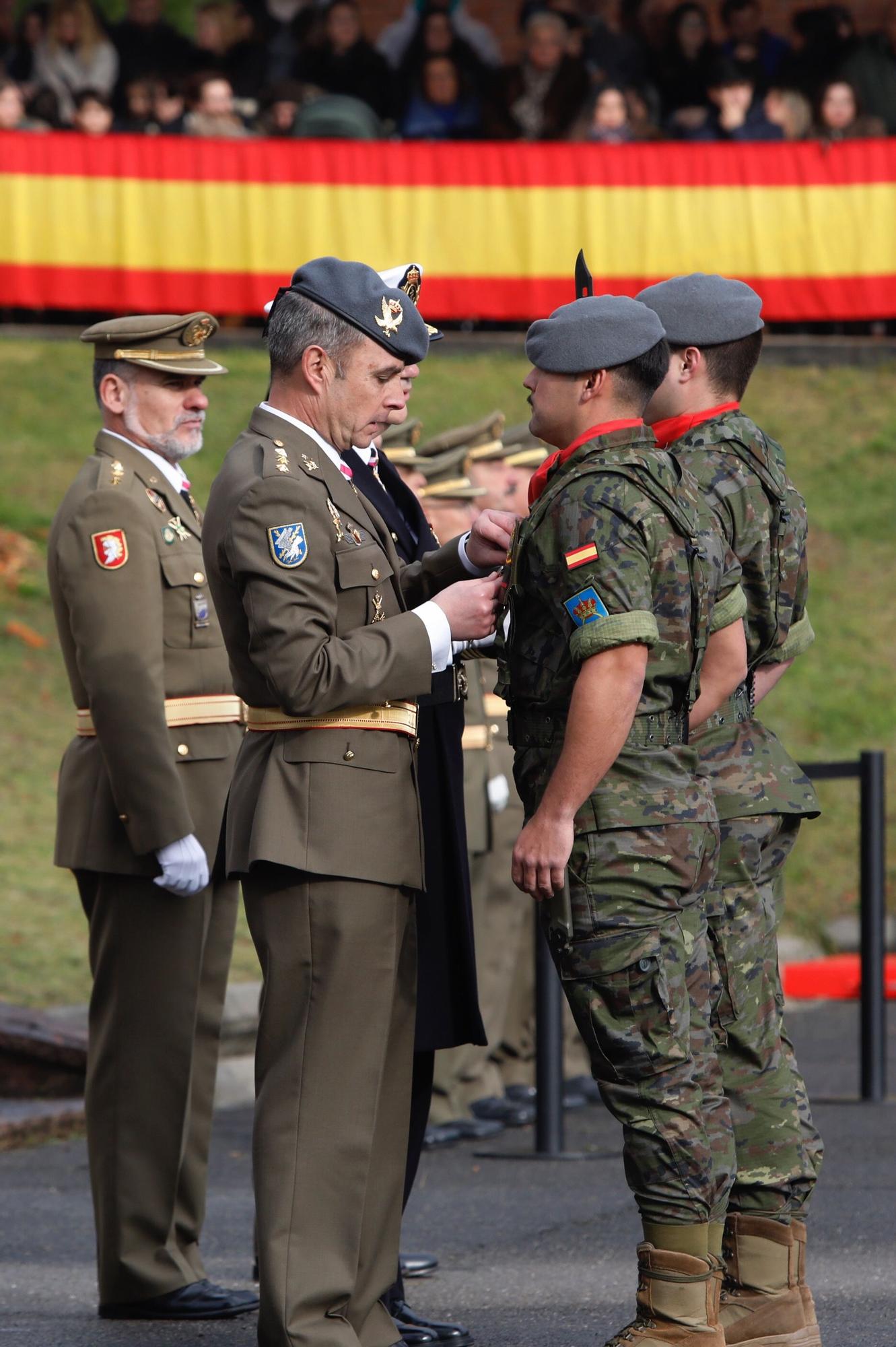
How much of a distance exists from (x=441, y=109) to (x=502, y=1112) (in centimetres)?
1039

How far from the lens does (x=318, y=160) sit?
1408 cm

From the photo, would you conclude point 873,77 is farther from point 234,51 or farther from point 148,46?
point 148,46

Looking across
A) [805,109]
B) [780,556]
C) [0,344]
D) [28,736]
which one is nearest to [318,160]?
[0,344]

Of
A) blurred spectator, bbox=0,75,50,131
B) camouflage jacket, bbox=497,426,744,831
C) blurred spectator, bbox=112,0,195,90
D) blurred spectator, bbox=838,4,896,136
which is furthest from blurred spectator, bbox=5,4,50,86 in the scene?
camouflage jacket, bbox=497,426,744,831

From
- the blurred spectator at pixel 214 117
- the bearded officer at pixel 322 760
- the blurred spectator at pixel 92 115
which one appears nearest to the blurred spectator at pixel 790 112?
the blurred spectator at pixel 214 117

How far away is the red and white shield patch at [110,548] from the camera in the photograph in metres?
4.62

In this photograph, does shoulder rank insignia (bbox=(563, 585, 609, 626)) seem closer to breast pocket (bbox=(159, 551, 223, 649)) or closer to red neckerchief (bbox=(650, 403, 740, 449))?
red neckerchief (bbox=(650, 403, 740, 449))

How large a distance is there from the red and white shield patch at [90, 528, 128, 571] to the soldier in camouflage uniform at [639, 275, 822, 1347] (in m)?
1.26

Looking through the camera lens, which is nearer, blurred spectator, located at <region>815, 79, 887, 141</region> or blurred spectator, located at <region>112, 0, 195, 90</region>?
blurred spectator, located at <region>815, 79, 887, 141</region>

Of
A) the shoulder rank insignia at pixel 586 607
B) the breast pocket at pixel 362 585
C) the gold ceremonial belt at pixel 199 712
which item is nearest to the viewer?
the shoulder rank insignia at pixel 586 607

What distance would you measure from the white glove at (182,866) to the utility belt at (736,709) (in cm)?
120

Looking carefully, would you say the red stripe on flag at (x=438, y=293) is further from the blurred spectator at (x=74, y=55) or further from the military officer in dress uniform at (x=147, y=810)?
the military officer in dress uniform at (x=147, y=810)

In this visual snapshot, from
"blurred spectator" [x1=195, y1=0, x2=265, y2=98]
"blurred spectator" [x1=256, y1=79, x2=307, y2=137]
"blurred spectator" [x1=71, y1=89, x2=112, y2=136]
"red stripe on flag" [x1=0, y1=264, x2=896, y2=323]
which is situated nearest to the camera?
"red stripe on flag" [x1=0, y1=264, x2=896, y2=323]

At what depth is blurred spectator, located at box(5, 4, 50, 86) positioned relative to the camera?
52.8 ft
